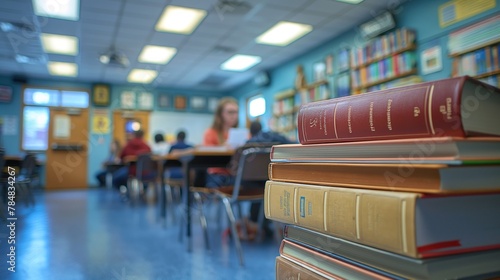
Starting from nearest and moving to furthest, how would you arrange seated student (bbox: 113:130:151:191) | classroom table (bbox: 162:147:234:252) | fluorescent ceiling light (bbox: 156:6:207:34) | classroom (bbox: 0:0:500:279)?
classroom (bbox: 0:0:500:279), classroom table (bbox: 162:147:234:252), fluorescent ceiling light (bbox: 156:6:207:34), seated student (bbox: 113:130:151:191)

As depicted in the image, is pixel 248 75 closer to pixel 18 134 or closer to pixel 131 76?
pixel 131 76

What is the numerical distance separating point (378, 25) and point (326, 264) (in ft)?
15.7

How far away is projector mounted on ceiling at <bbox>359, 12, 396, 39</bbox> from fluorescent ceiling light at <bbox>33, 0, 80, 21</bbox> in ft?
13.1

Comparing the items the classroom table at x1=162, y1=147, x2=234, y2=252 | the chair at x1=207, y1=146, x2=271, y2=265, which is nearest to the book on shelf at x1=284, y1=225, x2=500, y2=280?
the chair at x1=207, y1=146, x2=271, y2=265

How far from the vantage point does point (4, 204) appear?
0.99 m

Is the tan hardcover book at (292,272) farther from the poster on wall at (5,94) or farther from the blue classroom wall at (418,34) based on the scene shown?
the poster on wall at (5,94)

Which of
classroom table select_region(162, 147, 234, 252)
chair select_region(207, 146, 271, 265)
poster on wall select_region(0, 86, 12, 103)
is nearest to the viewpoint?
chair select_region(207, 146, 271, 265)

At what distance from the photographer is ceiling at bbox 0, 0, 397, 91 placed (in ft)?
14.8

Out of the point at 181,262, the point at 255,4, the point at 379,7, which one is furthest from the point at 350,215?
the point at 379,7

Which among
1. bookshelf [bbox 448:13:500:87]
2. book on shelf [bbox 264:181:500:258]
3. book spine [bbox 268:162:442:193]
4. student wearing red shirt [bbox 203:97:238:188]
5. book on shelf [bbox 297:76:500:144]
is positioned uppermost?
bookshelf [bbox 448:13:500:87]

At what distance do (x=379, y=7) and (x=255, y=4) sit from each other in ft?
5.73

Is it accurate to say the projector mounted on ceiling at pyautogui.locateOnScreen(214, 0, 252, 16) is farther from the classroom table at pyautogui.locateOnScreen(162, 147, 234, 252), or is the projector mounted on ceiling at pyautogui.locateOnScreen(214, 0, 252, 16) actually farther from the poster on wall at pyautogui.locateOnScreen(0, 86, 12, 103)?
the poster on wall at pyautogui.locateOnScreen(0, 86, 12, 103)

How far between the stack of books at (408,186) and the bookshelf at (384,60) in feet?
13.8

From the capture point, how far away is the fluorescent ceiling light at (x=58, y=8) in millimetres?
4364
